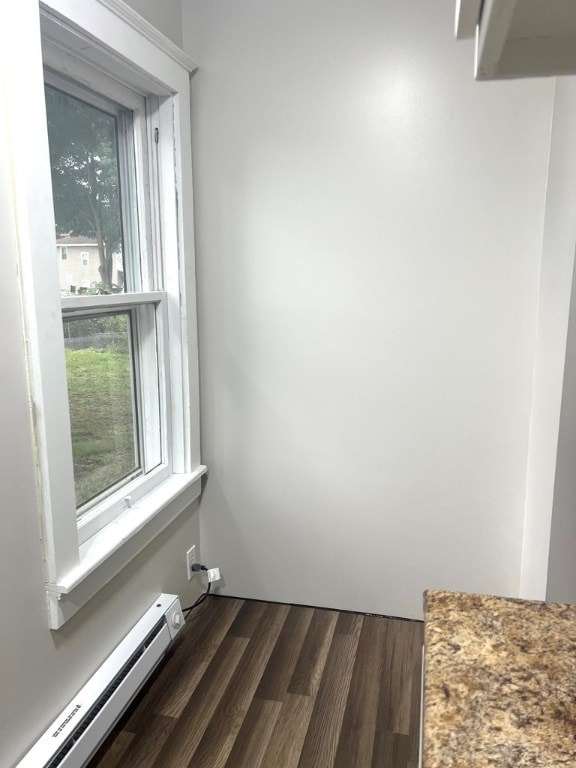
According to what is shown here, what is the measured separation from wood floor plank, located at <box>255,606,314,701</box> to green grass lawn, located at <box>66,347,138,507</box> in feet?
3.01

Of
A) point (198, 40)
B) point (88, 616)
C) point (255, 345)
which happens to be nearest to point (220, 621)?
point (88, 616)

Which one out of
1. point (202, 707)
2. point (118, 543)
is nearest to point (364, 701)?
point (202, 707)

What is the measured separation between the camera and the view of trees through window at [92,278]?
1729 millimetres

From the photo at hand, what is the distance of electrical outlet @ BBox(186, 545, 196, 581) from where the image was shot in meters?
2.45

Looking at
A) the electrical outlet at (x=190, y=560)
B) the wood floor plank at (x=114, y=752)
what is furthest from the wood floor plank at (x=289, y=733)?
the electrical outlet at (x=190, y=560)

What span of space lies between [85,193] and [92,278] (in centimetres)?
27

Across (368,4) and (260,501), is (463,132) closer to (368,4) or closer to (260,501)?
(368,4)

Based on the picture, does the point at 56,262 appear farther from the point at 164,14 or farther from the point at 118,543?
the point at 164,14

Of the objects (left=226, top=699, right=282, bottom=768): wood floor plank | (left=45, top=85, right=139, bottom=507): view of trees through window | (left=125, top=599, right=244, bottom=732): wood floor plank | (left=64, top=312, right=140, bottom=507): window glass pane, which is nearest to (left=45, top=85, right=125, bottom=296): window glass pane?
(left=45, top=85, right=139, bottom=507): view of trees through window

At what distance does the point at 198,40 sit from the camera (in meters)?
2.20

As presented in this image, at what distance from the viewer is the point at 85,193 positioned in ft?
5.96

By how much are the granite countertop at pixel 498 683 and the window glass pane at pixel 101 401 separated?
1.26 meters

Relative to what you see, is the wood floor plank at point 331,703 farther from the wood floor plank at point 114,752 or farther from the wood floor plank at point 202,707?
the wood floor plank at point 114,752

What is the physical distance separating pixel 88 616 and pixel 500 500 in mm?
1570
